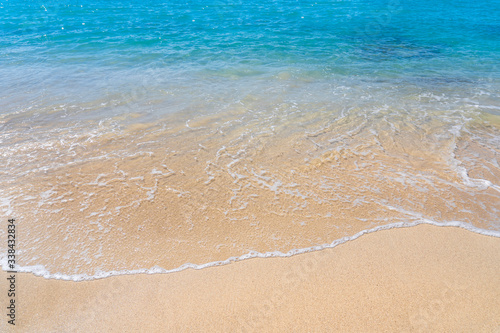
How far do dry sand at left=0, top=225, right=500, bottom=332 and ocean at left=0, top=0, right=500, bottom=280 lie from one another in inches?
9.3

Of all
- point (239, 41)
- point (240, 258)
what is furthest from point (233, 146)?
point (239, 41)

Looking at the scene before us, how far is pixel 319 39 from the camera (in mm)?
14297

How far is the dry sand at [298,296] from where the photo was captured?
305cm

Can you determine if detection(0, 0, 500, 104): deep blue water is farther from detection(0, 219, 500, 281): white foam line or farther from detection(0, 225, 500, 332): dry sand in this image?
detection(0, 225, 500, 332): dry sand

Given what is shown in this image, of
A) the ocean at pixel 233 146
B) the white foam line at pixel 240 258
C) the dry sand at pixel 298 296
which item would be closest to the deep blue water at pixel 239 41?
the ocean at pixel 233 146

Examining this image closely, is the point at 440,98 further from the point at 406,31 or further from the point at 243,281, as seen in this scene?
the point at 406,31

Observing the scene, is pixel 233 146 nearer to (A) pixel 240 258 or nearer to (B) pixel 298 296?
(A) pixel 240 258

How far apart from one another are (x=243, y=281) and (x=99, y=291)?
1654 mm

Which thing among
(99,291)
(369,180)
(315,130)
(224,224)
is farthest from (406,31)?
(99,291)

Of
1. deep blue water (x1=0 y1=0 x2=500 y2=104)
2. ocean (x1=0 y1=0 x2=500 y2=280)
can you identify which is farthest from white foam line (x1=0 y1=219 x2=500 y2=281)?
deep blue water (x1=0 y1=0 x2=500 y2=104)

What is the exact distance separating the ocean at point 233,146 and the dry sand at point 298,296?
0.24 metres

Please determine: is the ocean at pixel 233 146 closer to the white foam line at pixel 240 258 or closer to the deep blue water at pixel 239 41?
the white foam line at pixel 240 258

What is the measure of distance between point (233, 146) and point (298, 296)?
11.5ft

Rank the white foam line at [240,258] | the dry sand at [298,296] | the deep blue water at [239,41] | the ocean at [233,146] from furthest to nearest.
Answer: the deep blue water at [239,41] < the ocean at [233,146] < the white foam line at [240,258] < the dry sand at [298,296]
